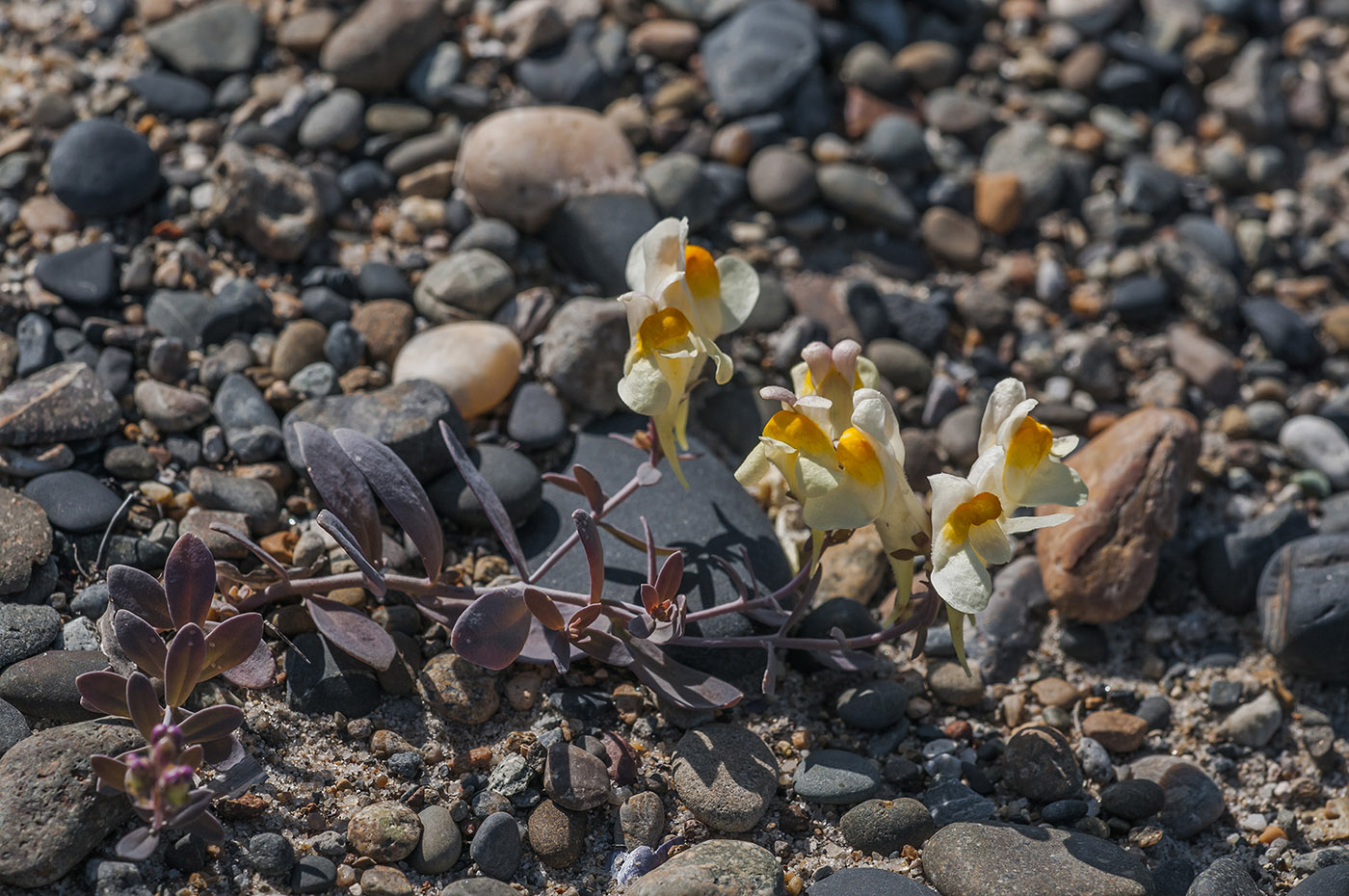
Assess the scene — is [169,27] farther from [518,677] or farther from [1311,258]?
[1311,258]

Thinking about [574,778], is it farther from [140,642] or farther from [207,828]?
[140,642]

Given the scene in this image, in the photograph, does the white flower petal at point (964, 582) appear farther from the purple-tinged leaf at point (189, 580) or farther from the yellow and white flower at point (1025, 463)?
the purple-tinged leaf at point (189, 580)

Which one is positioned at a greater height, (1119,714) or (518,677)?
(518,677)

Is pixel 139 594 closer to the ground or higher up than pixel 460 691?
higher up

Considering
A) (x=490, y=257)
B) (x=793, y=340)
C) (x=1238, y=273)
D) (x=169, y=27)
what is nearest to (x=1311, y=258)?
(x=1238, y=273)

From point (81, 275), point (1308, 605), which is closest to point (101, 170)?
point (81, 275)

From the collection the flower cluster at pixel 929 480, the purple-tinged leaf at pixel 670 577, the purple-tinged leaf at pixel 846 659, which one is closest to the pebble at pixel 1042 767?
the purple-tinged leaf at pixel 846 659
